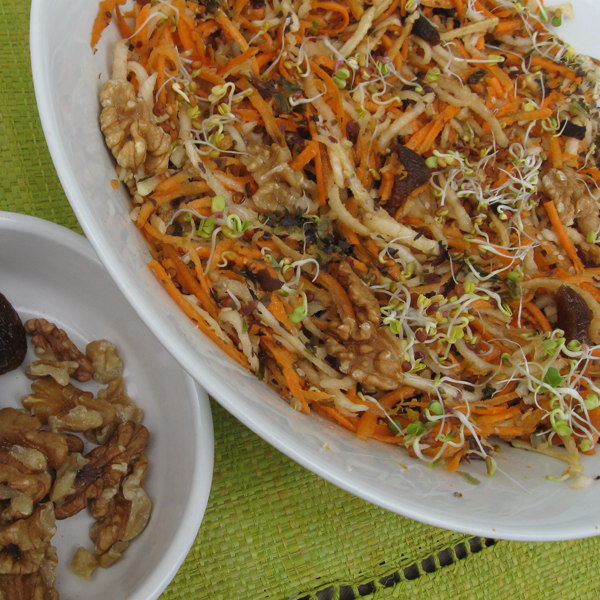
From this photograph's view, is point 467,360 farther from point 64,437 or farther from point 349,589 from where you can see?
point 64,437

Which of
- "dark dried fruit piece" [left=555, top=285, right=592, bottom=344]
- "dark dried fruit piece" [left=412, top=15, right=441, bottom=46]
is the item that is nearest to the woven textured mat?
"dark dried fruit piece" [left=555, top=285, right=592, bottom=344]

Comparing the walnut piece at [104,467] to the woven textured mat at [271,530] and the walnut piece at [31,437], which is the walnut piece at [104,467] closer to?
the walnut piece at [31,437]

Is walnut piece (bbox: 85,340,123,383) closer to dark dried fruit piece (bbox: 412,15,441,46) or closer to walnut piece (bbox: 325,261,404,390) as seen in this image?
walnut piece (bbox: 325,261,404,390)

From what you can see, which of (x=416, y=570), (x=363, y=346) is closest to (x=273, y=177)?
(x=363, y=346)

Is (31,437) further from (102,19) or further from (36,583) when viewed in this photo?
(102,19)

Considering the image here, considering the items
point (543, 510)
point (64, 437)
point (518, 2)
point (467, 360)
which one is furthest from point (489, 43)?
point (64, 437)

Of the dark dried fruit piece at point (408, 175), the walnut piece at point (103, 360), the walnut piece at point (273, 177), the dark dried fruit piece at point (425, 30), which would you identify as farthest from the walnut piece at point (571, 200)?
the walnut piece at point (103, 360)
